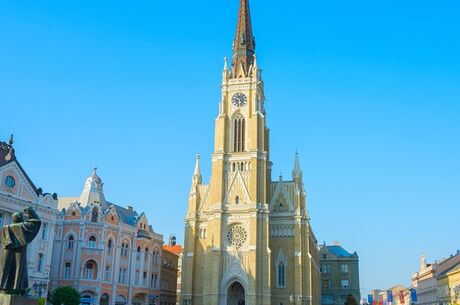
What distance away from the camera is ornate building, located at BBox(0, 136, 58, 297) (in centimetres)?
5025

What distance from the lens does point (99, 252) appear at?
206 feet

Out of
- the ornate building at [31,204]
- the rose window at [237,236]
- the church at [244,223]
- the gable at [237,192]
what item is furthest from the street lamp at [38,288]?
the gable at [237,192]

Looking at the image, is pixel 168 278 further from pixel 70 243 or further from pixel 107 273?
pixel 70 243

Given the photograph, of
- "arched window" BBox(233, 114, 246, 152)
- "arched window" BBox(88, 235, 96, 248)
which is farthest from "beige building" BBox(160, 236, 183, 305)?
"arched window" BBox(233, 114, 246, 152)

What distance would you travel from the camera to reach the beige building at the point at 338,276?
103 meters

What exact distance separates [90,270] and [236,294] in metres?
20.2

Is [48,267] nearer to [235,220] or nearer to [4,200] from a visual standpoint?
[4,200]

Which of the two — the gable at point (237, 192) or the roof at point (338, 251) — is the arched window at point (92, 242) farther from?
the roof at point (338, 251)

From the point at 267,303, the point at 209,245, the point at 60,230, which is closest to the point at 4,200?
the point at 60,230

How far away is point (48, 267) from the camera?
5597cm

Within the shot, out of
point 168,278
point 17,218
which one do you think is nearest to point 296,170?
point 168,278

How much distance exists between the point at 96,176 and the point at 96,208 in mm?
7469

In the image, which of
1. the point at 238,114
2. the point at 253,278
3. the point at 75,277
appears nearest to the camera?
the point at 75,277

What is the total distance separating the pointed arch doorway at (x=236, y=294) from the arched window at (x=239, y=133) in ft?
63.6
